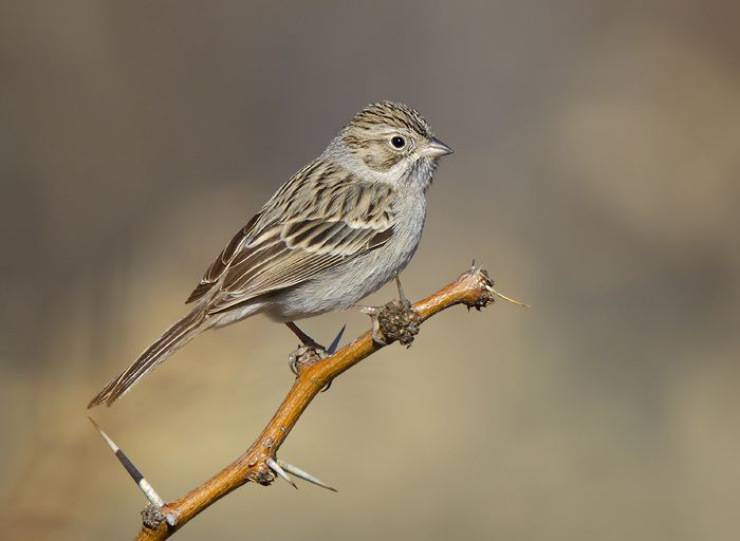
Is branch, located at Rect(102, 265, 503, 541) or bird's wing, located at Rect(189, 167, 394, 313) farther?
bird's wing, located at Rect(189, 167, 394, 313)

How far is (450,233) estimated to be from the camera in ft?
32.9

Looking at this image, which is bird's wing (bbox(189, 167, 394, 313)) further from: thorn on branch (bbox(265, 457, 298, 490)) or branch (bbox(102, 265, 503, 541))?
thorn on branch (bbox(265, 457, 298, 490))

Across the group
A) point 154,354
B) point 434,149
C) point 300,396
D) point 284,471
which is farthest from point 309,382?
point 434,149

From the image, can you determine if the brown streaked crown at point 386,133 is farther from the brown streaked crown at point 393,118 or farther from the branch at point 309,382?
the branch at point 309,382

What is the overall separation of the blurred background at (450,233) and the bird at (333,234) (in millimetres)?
686

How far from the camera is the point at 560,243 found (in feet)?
32.5

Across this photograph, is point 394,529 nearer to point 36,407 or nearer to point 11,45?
point 36,407

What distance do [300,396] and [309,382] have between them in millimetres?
50

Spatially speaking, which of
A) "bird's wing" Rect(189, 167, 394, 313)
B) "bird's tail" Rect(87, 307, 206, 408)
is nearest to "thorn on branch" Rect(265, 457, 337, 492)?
"bird's tail" Rect(87, 307, 206, 408)

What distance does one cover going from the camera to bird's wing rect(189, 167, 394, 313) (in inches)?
194

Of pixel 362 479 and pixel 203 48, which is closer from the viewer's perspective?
pixel 362 479

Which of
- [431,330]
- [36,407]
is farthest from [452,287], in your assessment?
[431,330]

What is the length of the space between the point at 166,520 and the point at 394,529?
14.4 ft

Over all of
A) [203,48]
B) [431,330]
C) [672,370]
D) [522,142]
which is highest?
[203,48]
